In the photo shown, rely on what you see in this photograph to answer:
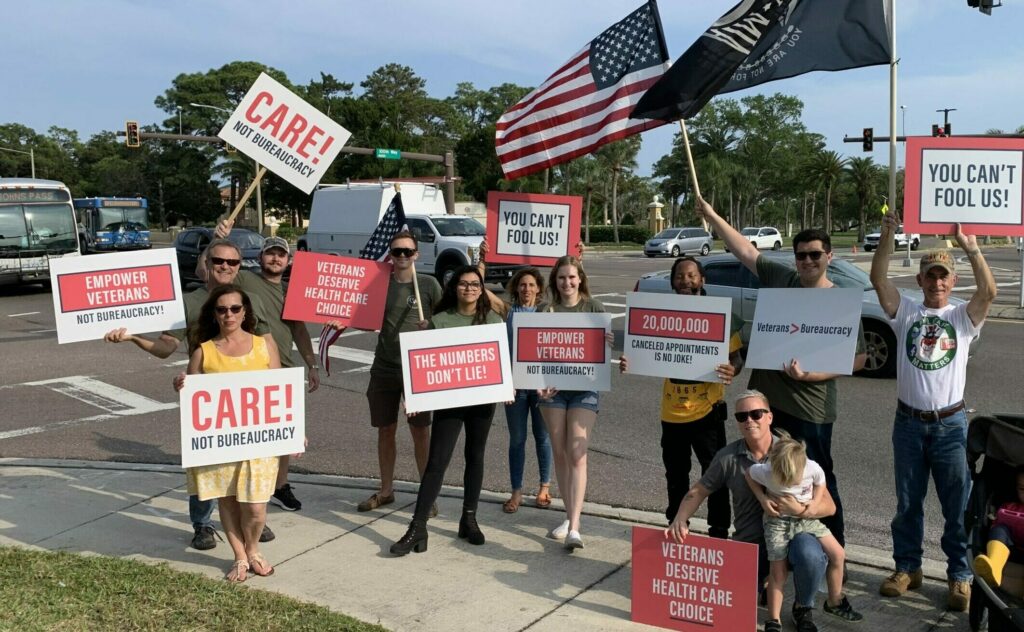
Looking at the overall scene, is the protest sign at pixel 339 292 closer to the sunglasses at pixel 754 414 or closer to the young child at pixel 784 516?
the sunglasses at pixel 754 414

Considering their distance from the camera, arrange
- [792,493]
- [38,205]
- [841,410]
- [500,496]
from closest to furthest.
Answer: [792,493] → [500,496] → [841,410] → [38,205]

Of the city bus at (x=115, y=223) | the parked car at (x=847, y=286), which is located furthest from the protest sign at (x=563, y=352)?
the city bus at (x=115, y=223)

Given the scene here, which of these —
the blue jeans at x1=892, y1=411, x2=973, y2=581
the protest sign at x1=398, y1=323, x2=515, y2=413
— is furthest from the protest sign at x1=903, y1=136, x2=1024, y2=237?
the protest sign at x1=398, y1=323, x2=515, y2=413

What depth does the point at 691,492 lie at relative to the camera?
435 cm

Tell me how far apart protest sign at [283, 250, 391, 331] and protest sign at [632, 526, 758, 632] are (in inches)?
93.9

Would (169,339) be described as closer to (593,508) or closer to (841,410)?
(593,508)

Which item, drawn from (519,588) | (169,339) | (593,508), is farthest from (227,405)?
(593,508)

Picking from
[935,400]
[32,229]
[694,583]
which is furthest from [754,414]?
[32,229]

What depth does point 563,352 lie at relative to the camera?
5.37m

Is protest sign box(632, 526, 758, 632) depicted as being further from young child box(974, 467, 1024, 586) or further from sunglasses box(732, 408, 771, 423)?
young child box(974, 467, 1024, 586)

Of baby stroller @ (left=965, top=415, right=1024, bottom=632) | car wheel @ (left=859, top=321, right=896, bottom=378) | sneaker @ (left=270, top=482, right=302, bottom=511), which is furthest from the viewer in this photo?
car wheel @ (left=859, top=321, right=896, bottom=378)

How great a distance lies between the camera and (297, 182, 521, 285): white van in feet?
72.0

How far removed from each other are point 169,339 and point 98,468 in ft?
8.87

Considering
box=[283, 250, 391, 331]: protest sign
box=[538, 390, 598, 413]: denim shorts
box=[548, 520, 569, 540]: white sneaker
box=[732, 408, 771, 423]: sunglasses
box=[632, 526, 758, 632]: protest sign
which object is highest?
box=[283, 250, 391, 331]: protest sign
